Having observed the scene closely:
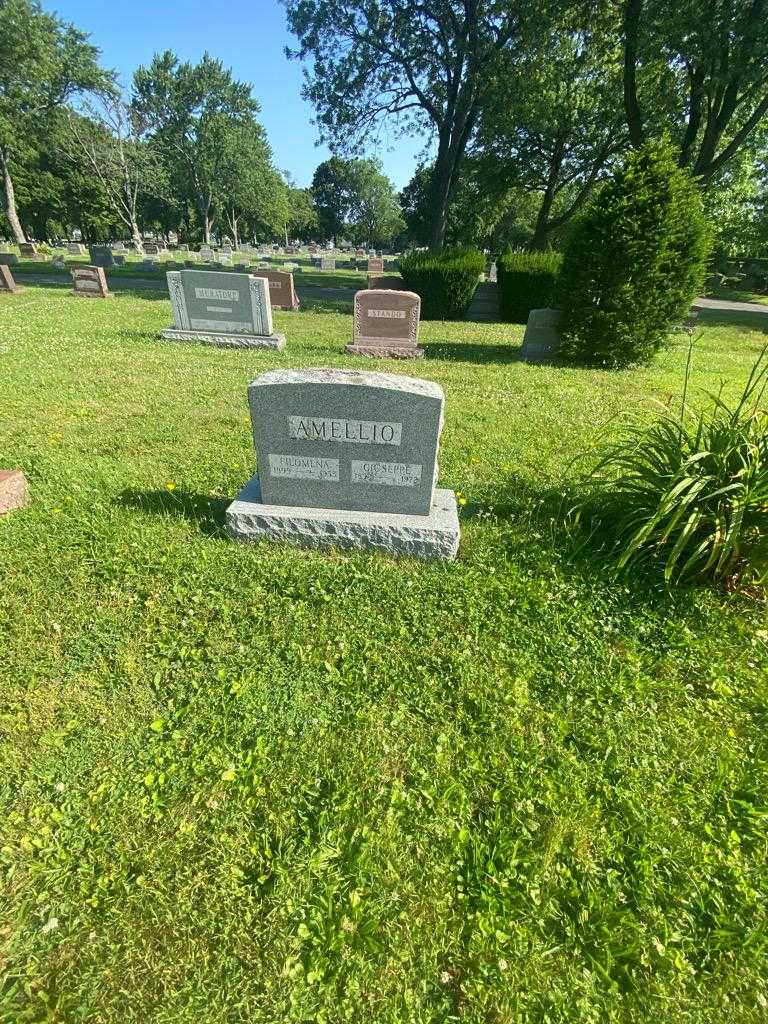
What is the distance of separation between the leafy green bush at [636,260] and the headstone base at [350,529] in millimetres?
6932

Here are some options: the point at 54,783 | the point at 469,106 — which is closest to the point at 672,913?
the point at 54,783

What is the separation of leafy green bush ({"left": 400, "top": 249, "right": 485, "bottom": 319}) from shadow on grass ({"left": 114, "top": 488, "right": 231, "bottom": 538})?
13079mm

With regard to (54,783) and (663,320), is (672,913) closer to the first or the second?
(54,783)

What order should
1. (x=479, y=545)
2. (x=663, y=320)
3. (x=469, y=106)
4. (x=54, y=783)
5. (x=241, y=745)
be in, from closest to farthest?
(x=54, y=783) < (x=241, y=745) < (x=479, y=545) < (x=663, y=320) < (x=469, y=106)

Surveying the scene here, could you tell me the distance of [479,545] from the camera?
10.7 feet

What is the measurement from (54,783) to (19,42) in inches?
1716

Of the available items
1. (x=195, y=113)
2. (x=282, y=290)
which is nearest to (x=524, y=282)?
(x=282, y=290)

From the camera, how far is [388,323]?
9.82 metres

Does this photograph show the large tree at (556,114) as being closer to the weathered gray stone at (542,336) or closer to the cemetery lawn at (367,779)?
the weathered gray stone at (542,336)

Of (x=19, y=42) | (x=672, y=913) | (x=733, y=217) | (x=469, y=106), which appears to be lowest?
(x=672, y=913)

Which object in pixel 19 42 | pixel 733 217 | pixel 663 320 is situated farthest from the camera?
pixel 19 42

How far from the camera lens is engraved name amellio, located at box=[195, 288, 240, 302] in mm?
9844

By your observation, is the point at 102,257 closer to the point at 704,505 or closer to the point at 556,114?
the point at 556,114

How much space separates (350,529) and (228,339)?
8.46 meters
